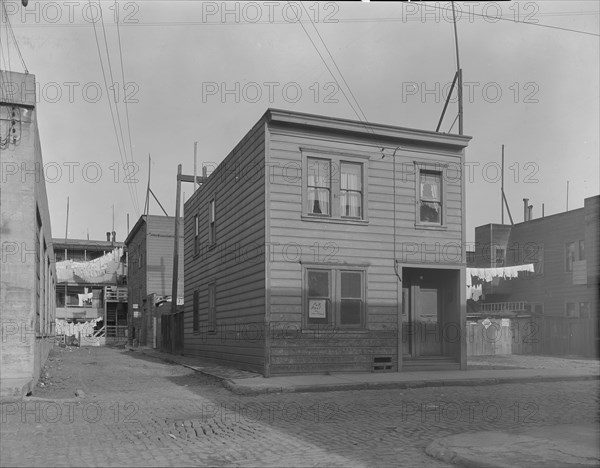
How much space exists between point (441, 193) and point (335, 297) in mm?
4401

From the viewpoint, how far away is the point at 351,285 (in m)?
16.6

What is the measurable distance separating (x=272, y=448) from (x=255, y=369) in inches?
340

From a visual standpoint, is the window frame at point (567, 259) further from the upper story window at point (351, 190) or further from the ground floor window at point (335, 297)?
the ground floor window at point (335, 297)

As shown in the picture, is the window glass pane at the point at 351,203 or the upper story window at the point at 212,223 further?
the upper story window at the point at 212,223

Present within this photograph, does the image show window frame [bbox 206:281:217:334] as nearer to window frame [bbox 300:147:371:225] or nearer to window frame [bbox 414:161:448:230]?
window frame [bbox 300:147:371:225]

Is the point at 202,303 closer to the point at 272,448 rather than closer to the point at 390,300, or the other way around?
the point at 390,300

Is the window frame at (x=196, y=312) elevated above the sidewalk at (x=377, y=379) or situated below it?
above

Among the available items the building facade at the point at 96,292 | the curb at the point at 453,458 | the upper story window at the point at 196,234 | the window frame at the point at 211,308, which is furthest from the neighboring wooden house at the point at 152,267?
the curb at the point at 453,458

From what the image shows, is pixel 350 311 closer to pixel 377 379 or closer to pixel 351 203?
pixel 377 379

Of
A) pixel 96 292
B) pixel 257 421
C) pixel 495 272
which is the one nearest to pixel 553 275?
pixel 495 272

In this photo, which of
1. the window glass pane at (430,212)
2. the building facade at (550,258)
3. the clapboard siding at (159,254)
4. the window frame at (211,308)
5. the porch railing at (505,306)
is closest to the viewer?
the window glass pane at (430,212)

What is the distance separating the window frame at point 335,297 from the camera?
16.0 meters

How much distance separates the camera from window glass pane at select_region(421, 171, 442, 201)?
17.8 m

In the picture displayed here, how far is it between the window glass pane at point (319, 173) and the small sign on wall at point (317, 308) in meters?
2.99
